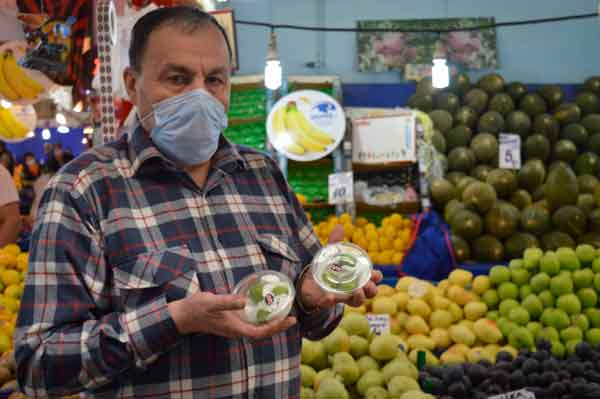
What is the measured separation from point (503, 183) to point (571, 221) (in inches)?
28.0

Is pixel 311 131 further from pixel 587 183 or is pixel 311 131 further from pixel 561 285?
pixel 561 285

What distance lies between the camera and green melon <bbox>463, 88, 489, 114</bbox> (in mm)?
7316

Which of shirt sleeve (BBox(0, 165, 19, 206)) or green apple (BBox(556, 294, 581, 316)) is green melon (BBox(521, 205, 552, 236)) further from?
shirt sleeve (BBox(0, 165, 19, 206))

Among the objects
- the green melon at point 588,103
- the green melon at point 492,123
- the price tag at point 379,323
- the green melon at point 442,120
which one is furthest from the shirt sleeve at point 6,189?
the green melon at point 588,103

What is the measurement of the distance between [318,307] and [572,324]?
8.21ft

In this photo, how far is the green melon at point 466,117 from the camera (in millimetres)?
7137

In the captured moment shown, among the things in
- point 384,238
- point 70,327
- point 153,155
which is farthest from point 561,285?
point 70,327

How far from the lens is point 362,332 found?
301cm

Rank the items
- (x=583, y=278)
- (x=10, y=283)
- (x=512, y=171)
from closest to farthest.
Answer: (x=583, y=278), (x=10, y=283), (x=512, y=171)

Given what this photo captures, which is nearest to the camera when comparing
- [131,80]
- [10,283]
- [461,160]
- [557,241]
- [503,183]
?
[131,80]

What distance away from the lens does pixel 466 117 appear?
7137 mm

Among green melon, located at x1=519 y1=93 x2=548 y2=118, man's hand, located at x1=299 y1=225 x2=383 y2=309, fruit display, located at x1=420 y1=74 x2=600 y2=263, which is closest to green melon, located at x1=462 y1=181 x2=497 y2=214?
fruit display, located at x1=420 y1=74 x2=600 y2=263

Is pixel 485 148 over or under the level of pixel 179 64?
under

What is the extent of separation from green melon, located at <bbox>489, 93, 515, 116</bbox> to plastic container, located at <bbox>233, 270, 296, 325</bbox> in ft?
21.3
